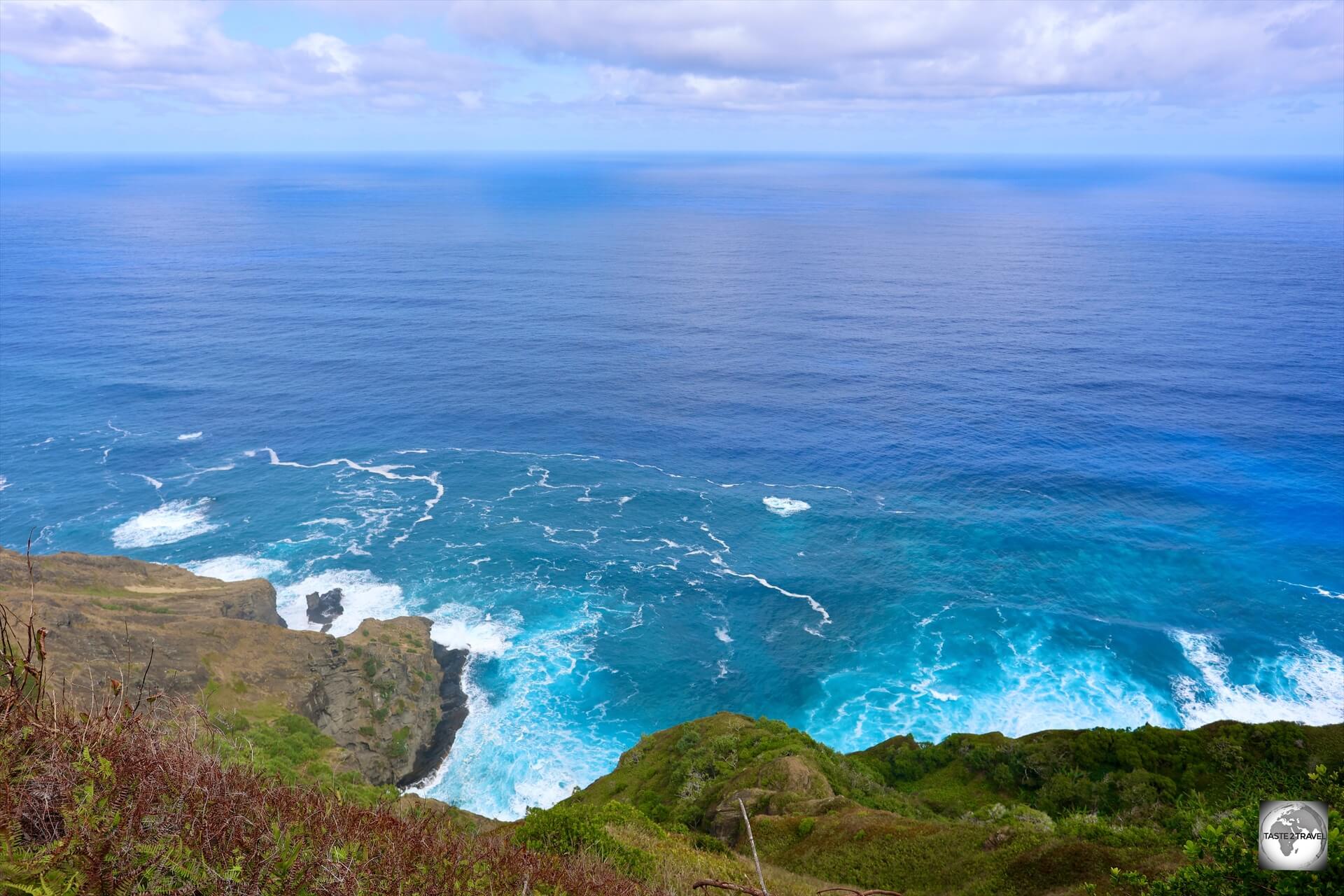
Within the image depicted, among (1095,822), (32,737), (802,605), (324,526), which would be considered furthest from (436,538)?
(32,737)

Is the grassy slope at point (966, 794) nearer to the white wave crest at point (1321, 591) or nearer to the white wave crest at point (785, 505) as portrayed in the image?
the white wave crest at point (785, 505)

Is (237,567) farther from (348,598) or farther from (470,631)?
(470,631)

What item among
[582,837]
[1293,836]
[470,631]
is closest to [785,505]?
[470,631]

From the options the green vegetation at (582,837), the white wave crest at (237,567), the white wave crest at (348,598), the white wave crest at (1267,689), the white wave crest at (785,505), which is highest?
the green vegetation at (582,837)

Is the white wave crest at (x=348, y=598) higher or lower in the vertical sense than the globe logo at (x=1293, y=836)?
lower

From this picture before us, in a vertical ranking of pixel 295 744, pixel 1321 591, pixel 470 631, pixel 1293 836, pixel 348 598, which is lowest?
pixel 470 631

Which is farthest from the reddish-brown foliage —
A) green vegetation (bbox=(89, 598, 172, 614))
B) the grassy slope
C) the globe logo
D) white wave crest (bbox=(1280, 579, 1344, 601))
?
white wave crest (bbox=(1280, 579, 1344, 601))

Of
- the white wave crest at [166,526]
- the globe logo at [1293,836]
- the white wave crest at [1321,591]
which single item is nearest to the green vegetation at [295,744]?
the white wave crest at [166,526]

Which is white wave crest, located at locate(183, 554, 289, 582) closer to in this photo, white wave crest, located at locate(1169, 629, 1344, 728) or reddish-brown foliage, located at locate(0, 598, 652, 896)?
reddish-brown foliage, located at locate(0, 598, 652, 896)
